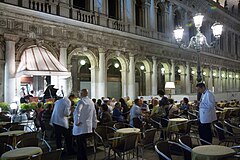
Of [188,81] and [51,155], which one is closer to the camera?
[51,155]

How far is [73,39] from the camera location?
11914mm

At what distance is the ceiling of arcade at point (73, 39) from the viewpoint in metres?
10.1

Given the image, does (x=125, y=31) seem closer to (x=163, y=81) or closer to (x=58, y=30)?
(x=58, y=30)

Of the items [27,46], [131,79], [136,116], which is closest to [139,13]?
[131,79]

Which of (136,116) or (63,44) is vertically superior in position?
(63,44)

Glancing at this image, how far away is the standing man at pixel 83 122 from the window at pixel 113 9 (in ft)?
35.3

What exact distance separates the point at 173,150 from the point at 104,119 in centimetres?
205

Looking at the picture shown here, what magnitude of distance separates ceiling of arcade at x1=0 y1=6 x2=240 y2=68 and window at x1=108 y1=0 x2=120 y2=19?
5.12 ft

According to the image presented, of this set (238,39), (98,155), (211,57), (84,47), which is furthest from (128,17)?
(238,39)

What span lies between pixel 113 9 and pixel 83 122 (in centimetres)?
1143

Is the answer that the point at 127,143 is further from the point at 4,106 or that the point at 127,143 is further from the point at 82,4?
the point at 82,4

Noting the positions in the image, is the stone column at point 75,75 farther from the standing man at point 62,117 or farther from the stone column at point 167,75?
the standing man at point 62,117

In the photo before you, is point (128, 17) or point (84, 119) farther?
point (128, 17)

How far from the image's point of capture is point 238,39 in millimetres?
32688
